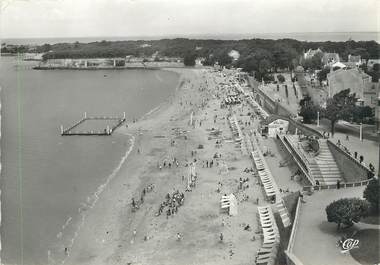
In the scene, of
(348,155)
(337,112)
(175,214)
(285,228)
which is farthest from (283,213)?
(337,112)

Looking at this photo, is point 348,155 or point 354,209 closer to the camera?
point 354,209

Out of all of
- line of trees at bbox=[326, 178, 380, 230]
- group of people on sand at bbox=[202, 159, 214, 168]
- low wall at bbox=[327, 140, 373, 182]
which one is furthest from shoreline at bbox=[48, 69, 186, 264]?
low wall at bbox=[327, 140, 373, 182]

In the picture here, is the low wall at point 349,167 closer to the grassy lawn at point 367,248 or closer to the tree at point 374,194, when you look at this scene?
the tree at point 374,194

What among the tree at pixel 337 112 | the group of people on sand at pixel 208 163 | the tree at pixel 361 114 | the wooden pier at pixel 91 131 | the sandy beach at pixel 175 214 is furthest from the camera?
the wooden pier at pixel 91 131

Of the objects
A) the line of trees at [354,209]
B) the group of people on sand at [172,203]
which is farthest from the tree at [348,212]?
the group of people on sand at [172,203]

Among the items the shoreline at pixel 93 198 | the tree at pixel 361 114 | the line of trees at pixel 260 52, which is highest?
the line of trees at pixel 260 52

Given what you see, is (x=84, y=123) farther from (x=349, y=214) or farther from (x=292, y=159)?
(x=349, y=214)

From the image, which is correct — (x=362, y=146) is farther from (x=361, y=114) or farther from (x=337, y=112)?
(x=361, y=114)
